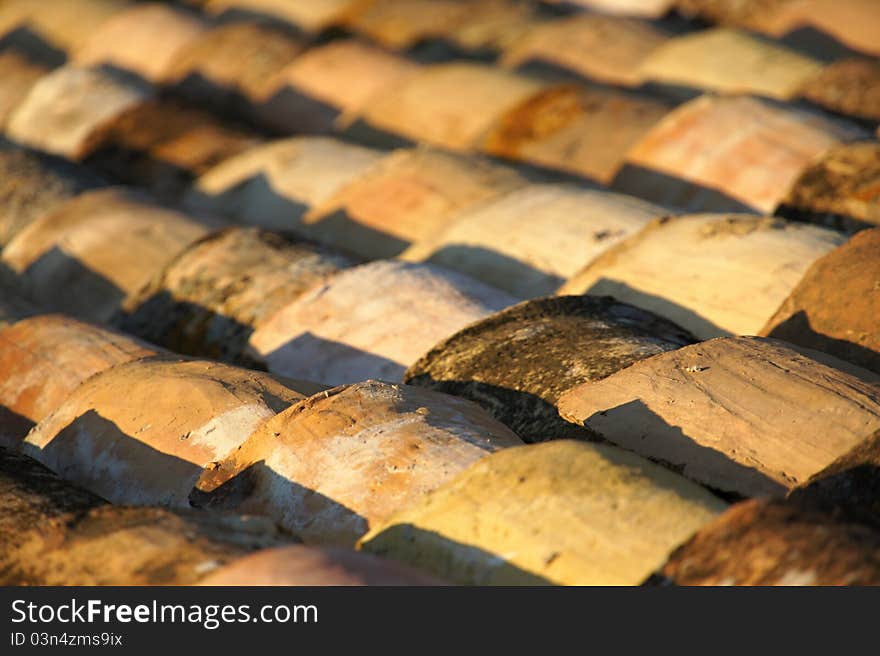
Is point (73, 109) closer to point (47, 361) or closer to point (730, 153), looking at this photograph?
point (47, 361)


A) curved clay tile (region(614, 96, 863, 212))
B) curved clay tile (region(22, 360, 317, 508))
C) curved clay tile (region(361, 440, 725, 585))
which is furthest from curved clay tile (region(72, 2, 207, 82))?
curved clay tile (region(361, 440, 725, 585))

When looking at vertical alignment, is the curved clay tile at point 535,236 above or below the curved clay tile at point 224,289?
above

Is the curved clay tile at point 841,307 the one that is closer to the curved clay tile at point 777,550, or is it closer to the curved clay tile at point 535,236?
the curved clay tile at point 535,236

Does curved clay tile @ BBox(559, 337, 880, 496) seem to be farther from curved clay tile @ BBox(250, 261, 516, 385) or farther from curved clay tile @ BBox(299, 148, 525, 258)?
curved clay tile @ BBox(299, 148, 525, 258)

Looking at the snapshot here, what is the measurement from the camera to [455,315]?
3.19 m

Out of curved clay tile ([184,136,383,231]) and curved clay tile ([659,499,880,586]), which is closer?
curved clay tile ([659,499,880,586])

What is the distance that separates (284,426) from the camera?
2.44 meters

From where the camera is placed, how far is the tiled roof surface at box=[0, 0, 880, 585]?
2041 millimetres

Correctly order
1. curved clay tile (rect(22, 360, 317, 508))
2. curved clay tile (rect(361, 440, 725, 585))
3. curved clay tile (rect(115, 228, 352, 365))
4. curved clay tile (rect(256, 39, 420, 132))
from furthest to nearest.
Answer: curved clay tile (rect(256, 39, 420, 132)), curved clay tile (rect(115, 228, 352, 365)), curved clay tile (rect(22, 360, 317, 508)), curved clay tile (rect(361, 440, 725, 585))

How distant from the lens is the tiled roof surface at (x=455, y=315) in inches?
80.4

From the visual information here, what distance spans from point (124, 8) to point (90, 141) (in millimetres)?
1890

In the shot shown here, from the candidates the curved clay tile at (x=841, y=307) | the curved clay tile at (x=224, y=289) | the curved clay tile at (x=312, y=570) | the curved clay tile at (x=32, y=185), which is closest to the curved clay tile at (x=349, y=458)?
the curved clay tile at (x=312, y=570)
